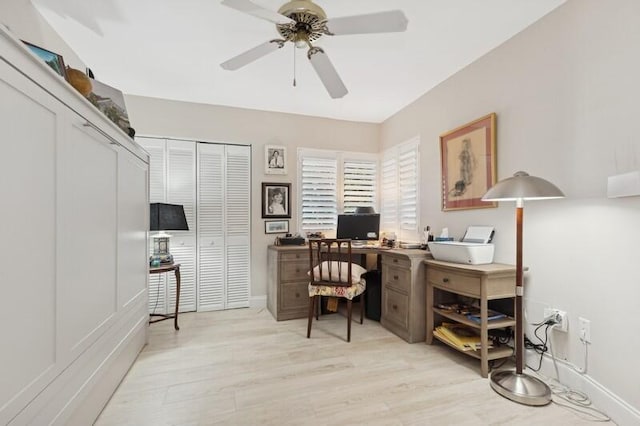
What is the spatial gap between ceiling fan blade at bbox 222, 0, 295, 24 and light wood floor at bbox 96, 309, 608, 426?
2205 millimetres

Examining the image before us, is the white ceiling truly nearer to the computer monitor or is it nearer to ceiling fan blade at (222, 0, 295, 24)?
ceiling fan blade at (222, 0, 295, 24)

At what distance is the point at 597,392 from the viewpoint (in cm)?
168

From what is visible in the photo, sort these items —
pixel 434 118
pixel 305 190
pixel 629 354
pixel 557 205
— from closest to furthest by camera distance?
pixel 629 354 → pixel 557 205 → pixel 434 118 → pixel 305 190

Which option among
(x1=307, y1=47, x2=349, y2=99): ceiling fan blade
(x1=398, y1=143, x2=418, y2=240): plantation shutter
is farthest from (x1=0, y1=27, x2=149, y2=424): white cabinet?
(x1=398, y1=143, x2=418, y2=240): plantation shutter

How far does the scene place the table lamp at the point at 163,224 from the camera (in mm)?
2799

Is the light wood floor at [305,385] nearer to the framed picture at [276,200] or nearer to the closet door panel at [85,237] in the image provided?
the closet door panel at [85,237]

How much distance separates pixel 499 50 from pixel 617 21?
2.62ft

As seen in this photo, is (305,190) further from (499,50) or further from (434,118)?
(499,50)

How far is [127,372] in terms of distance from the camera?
208 centimetres

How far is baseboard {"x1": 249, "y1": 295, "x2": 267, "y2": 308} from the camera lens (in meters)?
3.66

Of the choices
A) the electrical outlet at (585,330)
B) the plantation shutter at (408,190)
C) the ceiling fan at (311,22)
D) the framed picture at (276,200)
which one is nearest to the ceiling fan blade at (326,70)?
the ceiling fan at (311,22)

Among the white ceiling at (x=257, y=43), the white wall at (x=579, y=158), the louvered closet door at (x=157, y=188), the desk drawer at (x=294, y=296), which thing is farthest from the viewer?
the louvered closet door at (x=157, y=188)

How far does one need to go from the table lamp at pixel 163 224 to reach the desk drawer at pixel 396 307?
85.6 inches

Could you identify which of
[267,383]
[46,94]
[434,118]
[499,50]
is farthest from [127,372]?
[499,50]
